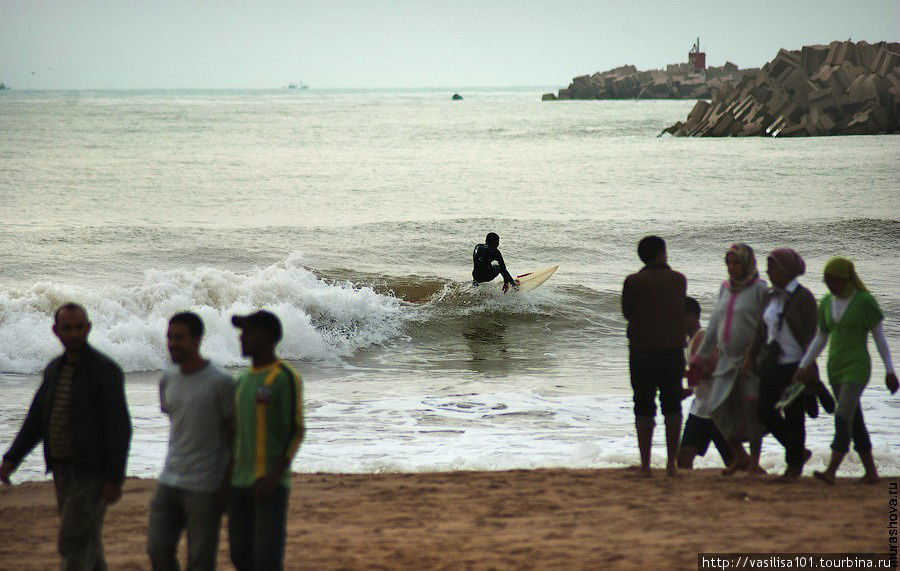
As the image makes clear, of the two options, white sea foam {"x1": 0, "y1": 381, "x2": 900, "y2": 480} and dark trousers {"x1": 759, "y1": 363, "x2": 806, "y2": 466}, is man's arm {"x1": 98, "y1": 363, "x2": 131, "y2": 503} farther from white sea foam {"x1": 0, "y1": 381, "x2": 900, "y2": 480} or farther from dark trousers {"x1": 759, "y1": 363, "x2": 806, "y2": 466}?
dark trousers {"x1": 759, "y1": 363, "x2": 806, "y2": 466}

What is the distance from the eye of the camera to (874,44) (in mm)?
67375

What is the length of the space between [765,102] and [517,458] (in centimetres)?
6232

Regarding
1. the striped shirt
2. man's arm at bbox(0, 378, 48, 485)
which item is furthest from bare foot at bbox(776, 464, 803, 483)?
man's arm at bbox(0, 378, 48, 485)

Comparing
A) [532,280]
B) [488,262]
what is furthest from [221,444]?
[532,280]

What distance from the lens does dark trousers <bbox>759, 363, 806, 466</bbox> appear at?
5.60m

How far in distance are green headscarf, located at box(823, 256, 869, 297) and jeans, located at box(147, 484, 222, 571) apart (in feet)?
12.3

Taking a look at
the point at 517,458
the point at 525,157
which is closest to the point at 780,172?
the point at 525,157

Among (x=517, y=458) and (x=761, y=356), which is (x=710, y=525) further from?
(x=517, y=458)

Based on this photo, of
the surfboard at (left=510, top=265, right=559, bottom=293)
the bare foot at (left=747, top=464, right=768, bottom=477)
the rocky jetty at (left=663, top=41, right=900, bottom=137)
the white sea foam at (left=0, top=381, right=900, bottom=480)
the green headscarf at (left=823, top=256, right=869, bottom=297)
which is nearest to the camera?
the green headscarf at (left=823, top=256, right=869, bottom=297)

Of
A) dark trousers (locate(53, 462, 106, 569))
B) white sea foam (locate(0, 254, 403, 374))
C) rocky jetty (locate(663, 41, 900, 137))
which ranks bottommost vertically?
white sea foam (locate(0, 254, 403, 374))

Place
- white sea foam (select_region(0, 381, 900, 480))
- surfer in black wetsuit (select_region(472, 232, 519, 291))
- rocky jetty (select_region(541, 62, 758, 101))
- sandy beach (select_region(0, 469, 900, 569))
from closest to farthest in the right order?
1. sandy beach (select_region(0, 469, 900, 569))
2. white sea foam (select_region(0, 381, 900, 480))
3. surfer in black wetsuit (select_region(472, 232, 519, 291))
4. rocky jetty (select_region(541, 62, 758, 101))

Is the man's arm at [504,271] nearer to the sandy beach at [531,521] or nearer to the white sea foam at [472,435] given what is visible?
the white sea foam at [472,435]

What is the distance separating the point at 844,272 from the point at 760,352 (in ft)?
2.21

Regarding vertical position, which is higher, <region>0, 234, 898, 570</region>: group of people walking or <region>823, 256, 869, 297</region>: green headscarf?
<region>823, 256, 869, 297</region>: green headscarf
